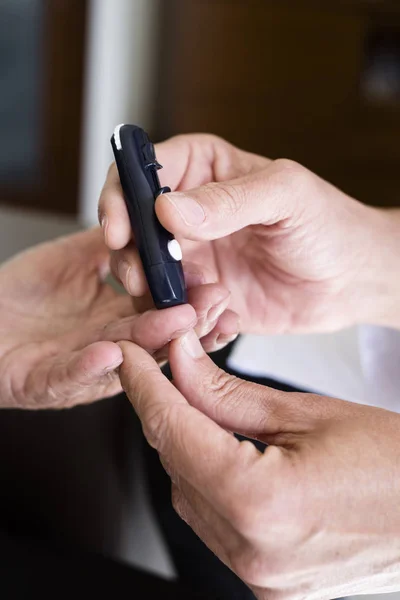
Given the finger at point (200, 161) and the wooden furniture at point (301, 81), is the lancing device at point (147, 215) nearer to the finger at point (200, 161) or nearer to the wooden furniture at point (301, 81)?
the finger at point (200, 161)

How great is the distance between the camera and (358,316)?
0.71 metres

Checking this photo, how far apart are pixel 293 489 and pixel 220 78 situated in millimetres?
2092

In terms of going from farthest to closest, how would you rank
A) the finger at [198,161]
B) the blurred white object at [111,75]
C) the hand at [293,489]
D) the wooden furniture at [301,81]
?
the blurred white object at [111,75] → the wooden furniture at [301,81] → the finger at [198,161] → the hand at [293,489]

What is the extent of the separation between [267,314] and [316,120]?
1688 mm

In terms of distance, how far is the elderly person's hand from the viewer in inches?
19.6

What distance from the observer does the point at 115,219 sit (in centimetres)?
50

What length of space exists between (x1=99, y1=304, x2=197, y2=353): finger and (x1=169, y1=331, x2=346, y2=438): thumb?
0.03m

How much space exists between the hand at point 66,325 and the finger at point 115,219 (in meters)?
0.06

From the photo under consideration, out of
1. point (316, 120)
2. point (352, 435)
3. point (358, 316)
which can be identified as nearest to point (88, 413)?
point (358, 316)

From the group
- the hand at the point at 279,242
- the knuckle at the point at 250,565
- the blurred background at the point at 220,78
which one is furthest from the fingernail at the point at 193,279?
the blurred background at the point at 220,78

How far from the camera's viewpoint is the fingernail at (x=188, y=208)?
0.46m

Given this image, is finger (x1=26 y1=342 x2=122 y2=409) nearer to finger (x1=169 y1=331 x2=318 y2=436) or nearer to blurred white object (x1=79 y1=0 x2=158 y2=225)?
finger (x1=169 y1=331 x2=318 y2=436)

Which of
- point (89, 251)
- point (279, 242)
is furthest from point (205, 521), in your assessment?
point (89, 251)

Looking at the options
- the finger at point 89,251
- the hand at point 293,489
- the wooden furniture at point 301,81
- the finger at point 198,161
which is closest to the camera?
the hand at point 293,489
